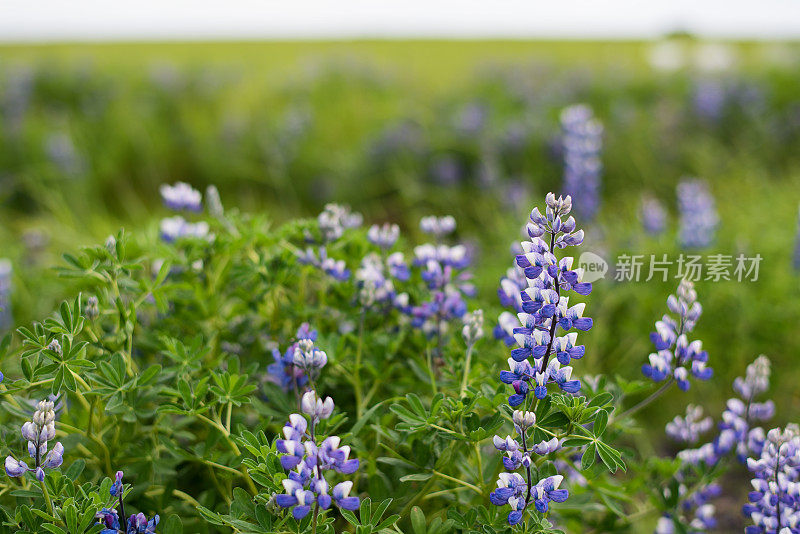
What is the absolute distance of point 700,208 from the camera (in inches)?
125

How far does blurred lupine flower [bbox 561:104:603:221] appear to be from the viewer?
11.5 ft

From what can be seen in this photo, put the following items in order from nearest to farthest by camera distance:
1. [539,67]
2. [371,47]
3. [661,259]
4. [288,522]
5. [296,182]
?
[288,522] < [661,259] < [296,182] < [539,67] < [371,47]

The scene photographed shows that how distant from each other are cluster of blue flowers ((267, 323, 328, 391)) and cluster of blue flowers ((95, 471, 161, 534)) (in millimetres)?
359

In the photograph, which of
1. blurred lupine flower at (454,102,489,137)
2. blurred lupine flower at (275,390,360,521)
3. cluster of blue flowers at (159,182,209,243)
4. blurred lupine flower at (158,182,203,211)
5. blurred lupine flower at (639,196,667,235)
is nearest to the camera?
blurred lupine flower at (275,390,360,521)

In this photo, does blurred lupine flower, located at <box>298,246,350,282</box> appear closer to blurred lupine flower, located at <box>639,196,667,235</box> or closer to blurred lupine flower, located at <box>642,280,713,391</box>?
blurred lupine flower, located at <box>642,280,713,391</box>

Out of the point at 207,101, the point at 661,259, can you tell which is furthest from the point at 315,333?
the point at 207,101

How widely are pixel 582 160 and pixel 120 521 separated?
290 cm

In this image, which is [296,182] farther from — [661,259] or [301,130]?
[661,259]

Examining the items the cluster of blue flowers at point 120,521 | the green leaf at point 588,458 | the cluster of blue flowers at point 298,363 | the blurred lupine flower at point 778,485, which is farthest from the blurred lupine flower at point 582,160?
the cluster of blue flowers at point 120,521

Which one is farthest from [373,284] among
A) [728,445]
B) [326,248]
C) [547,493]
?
[728,445]

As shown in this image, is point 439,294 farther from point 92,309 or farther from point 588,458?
point 92,309

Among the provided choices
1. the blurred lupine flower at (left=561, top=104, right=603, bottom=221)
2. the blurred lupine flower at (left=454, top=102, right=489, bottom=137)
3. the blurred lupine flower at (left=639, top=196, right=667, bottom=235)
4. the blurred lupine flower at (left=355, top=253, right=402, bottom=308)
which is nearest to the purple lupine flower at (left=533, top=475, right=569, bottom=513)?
the blurred lupine flower at (left=355, top=253, right=402, bottom=308)

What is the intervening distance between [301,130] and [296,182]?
460 mm

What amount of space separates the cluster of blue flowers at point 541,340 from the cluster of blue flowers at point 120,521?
62 cm
